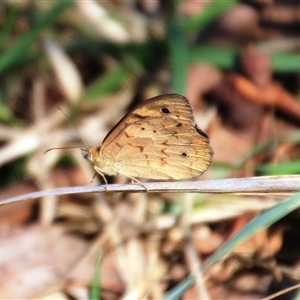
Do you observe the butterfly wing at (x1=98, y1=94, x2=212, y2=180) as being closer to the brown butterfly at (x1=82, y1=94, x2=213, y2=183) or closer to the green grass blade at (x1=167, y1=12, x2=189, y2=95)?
the brown butterfly at (x1=82, y1=94, x2=213, y2=183)

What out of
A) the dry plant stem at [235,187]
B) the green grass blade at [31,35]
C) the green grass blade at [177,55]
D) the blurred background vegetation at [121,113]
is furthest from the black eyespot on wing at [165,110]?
the green grass blade at [31,35]

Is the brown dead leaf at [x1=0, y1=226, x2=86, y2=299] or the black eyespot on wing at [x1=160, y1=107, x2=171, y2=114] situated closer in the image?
the black eyespot on wing at [x1=160, y1=107, x2=171, y2=114]

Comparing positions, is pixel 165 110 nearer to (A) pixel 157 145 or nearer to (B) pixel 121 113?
(A) pixel 157 145

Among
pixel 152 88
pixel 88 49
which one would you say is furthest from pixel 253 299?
pixel 88 49

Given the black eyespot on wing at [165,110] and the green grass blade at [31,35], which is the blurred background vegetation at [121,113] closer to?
the green grass blade at [31,35]

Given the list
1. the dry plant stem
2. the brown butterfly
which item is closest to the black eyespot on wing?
the brown butterfly

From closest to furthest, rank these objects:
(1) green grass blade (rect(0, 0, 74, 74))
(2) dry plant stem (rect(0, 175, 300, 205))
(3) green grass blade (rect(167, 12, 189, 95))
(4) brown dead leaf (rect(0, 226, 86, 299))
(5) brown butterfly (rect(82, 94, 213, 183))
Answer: (2) dry plant stem (rect(0, 175, 300, 205)) → (5) brown butterfly (rect(82, 94, 213, 183)) → (4) brown dead leaf (rect(0, 226, 86, 299)) → (3) green grass blade (rect(167, 12, 189, 95)) → (1) green grass blade (rect(0, 0, 74, 74))

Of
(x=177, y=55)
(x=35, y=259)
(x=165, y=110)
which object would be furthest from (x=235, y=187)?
(x=177, y=55)
